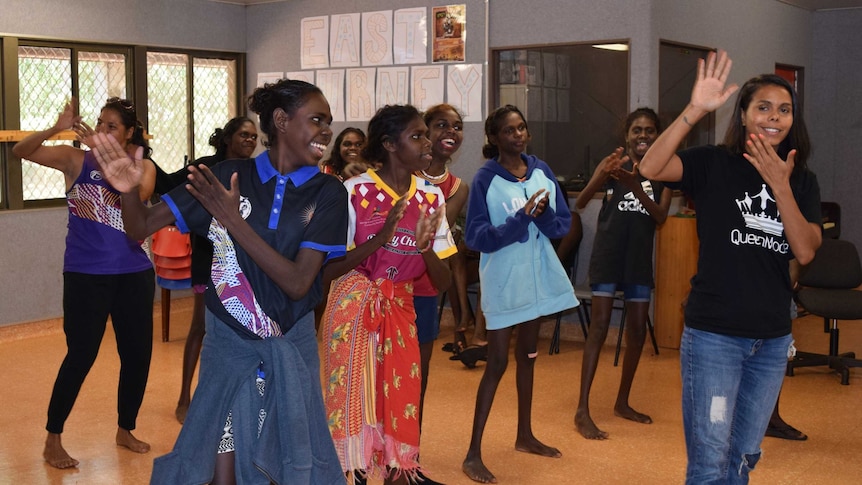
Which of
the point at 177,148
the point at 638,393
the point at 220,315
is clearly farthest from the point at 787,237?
the point at 177,148

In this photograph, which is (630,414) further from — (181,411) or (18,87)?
(18,87)

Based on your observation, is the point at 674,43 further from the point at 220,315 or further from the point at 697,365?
the point at 220,315

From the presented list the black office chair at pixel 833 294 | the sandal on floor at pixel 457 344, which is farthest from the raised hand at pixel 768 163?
the sandal on floor at pixel 457 344

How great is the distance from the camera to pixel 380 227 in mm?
3334

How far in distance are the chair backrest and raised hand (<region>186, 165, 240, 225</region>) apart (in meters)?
4.78

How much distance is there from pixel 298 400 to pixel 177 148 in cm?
665

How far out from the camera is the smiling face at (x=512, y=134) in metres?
4.23

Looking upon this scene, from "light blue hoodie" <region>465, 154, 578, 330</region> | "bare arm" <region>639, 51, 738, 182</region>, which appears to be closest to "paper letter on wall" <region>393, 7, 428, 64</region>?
"light blue hoodie" <region>465, 154, 578, 330</region>

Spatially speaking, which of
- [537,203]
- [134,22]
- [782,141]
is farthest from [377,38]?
[782,141]

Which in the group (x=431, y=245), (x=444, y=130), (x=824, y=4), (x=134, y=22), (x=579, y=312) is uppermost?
(x=824, y=4)

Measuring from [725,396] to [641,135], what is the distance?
2314 millimetres

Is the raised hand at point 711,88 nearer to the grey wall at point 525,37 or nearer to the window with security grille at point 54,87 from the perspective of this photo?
the grey wall at point 525,37

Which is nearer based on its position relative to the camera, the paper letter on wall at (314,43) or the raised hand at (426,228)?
the raised hand at (426,228)

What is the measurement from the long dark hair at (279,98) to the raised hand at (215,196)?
317 millimetres
